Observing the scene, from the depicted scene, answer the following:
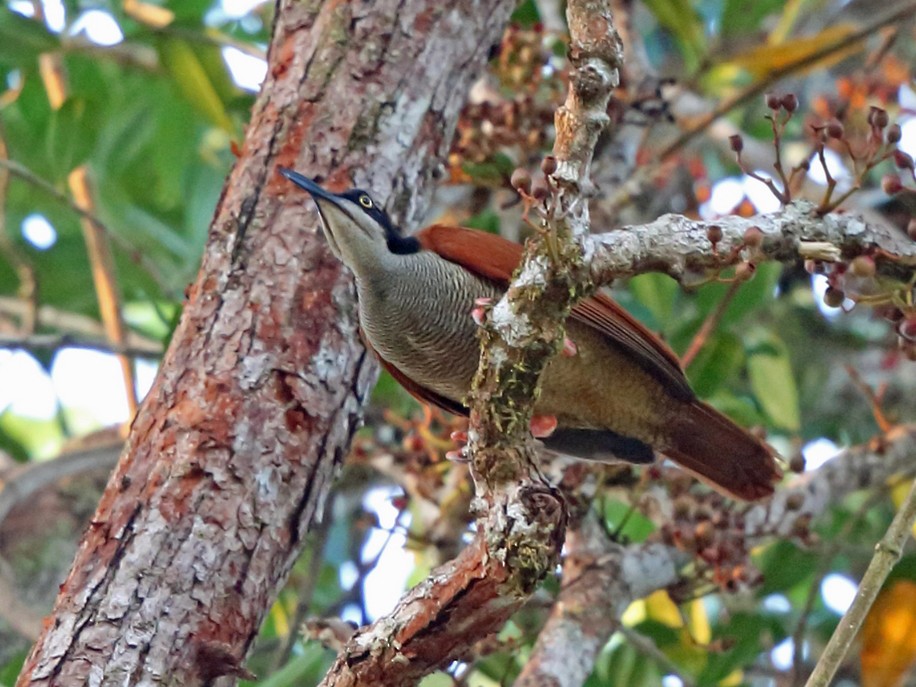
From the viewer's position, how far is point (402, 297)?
3576 millimetres

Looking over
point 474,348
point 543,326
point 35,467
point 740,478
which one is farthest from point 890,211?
point 543,326

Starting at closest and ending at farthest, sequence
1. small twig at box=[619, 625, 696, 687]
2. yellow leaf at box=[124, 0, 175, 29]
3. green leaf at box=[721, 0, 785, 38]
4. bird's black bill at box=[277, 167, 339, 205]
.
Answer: bird's black bill at box=[277, 167, 339, 205]
small twig at box=[619, 625, 696, 687]
green leaf at box=[721, 0, 785, 38]
yellow leaf at box=[124, 0, 175, 29]

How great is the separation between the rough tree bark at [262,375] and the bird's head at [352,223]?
72 millimetres

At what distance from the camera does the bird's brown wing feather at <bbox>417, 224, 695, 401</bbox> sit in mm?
3611

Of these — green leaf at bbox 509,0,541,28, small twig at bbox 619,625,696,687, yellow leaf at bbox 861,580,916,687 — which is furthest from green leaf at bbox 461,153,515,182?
yellow leaf at bbox 861,580,916,687

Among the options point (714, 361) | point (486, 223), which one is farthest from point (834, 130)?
point (486, 223)

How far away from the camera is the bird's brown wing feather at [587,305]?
3611mm

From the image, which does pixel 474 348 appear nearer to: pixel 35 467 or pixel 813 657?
pixel 35 467

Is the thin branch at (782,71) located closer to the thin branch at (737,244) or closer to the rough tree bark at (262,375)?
the rough tree bark at (262,375)

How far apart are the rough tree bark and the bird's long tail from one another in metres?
1.07

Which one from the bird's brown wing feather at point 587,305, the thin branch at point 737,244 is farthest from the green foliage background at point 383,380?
the thin branch at point 737,244

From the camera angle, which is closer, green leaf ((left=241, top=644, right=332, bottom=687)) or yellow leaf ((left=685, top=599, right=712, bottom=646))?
green leaf ((left=241, top=644, right=332, bottom=687))

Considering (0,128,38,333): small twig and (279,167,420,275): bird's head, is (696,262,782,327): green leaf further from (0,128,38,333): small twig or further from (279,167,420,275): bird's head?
(0,128,38,333): small twig

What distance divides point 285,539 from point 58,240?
344cm
